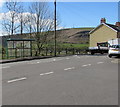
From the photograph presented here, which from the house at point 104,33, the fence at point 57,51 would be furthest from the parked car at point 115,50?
the house at point 104,33

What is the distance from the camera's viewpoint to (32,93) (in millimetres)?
6027

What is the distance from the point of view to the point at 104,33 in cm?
4750

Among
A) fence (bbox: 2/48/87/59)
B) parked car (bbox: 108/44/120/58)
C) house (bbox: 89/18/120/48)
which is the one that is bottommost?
fence (bbox: 2/48/87/59)

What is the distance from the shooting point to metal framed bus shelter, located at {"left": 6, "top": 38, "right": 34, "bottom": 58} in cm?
2316

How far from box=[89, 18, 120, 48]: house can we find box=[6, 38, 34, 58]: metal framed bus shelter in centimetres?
2274

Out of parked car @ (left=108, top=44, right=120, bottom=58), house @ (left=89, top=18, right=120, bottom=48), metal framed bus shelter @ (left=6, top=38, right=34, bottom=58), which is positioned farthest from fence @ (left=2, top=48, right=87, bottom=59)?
parked car @ (left=108, top=44, right=120, bottom=58)

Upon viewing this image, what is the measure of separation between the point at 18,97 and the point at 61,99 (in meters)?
1.27

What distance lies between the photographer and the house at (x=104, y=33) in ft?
146

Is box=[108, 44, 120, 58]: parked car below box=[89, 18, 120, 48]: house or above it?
below

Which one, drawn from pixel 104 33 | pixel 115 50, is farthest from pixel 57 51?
pixel 104 33

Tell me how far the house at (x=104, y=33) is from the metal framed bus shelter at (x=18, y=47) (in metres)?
22.7

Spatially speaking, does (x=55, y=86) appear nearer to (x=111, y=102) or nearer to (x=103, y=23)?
(x=111, y=102)

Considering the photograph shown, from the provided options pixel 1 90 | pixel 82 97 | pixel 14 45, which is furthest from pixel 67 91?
pixel 14 45

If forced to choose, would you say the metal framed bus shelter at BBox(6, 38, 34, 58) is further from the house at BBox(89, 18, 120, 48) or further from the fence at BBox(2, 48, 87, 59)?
the house at BBox(89, 18, 120, 48)
